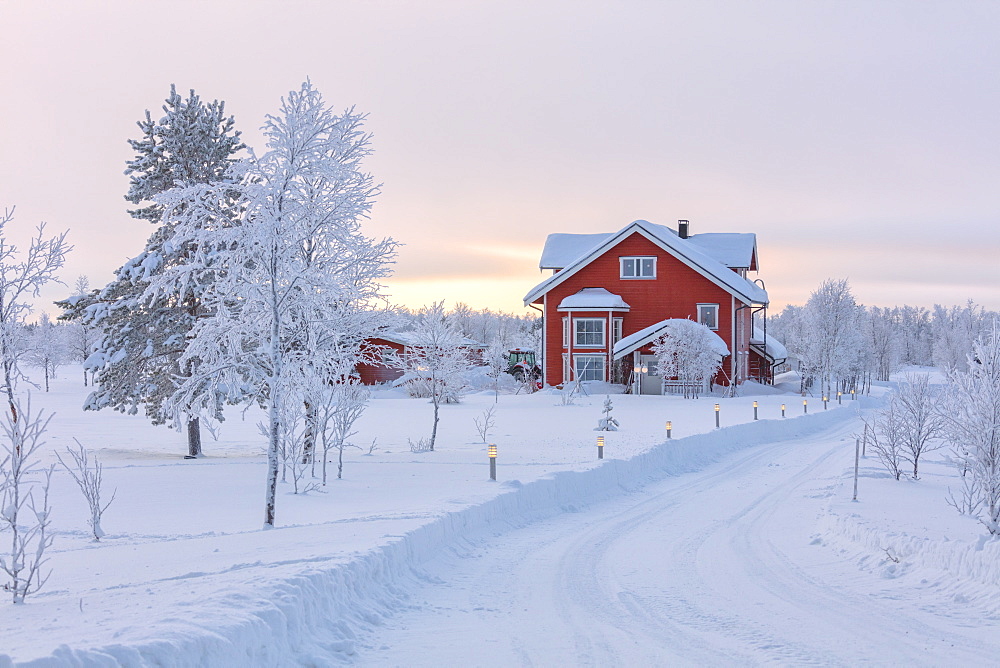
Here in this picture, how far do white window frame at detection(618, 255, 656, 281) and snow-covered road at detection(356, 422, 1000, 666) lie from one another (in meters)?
33.7

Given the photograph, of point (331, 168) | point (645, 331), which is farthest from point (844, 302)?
point (331, 168)

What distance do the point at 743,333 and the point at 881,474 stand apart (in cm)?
3267

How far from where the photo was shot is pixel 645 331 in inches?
1769

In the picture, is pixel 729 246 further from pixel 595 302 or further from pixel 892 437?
pixel 892 437

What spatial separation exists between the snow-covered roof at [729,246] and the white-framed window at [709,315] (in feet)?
17.6

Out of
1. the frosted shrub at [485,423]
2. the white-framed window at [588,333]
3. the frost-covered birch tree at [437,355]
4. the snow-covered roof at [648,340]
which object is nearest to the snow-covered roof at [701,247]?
the white-framed window at [588,333]

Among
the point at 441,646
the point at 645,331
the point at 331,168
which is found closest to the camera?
the point at 441,646

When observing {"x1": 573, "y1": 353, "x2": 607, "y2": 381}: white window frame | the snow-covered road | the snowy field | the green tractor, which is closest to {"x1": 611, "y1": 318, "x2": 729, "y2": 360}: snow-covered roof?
{"x1": 573, "y1": 353, "x2": 607, "y2": 381}: white window frame

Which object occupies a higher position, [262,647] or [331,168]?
[331,168]

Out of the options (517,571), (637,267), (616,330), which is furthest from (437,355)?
(637,267)

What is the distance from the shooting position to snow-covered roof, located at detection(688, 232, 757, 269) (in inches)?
1996

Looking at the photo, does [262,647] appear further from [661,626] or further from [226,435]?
[226,435]

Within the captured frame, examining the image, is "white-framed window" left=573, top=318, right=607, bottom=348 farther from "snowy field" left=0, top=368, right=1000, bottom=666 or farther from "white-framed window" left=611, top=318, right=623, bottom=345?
"snowy field" left=0, top=368, right=1000, bottom=666

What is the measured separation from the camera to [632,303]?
47281 mm
